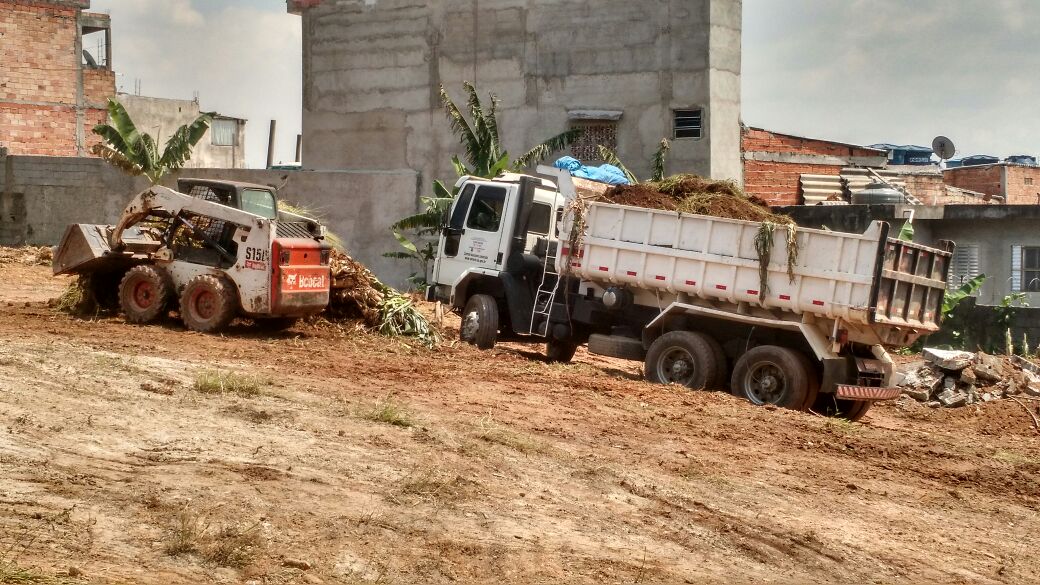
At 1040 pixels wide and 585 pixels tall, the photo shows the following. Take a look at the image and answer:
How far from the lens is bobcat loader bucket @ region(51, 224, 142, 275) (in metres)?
17.7

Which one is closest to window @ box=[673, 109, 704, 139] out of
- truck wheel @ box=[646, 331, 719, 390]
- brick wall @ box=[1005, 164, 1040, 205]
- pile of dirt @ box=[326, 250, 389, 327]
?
pile of dirt @ box=[326, 250, 389, 327]

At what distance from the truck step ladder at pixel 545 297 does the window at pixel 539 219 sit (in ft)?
1.73

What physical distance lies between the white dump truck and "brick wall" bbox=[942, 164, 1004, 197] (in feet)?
80.8

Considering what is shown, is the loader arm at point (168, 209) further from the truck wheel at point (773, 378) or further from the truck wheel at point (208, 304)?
the truck wheel at point (773, 378)

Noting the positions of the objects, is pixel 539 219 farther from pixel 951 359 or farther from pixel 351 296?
pixel 951 359

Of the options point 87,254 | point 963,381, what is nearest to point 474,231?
point 87,254

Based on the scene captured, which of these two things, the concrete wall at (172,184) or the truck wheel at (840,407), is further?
the concrete wall at (172,184)

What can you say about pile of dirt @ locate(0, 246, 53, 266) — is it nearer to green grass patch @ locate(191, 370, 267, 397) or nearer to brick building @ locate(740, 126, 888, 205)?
brick building @ locate(740, 126, 888, 205)

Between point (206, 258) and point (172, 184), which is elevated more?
point (172, 184)

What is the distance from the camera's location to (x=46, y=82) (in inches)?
1890

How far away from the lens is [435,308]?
74.9 feet

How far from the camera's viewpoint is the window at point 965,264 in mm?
25500

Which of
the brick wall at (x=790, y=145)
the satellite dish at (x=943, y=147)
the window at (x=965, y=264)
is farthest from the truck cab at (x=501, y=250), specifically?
the satellite dish at (x=943, y=147)

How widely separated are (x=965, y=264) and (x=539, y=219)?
10.8 metres
